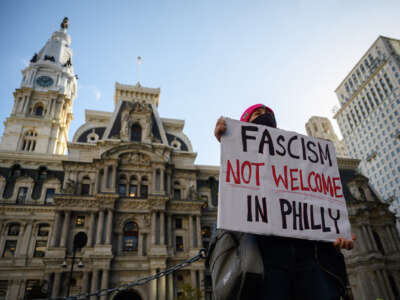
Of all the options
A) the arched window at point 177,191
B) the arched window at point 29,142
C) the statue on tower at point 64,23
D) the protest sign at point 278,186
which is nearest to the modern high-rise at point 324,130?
the arched window at point 177,191

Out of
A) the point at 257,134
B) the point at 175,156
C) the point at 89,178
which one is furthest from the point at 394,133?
the point at 257,134

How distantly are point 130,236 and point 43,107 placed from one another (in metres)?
47.7

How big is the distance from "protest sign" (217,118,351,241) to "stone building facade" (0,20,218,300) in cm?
2435

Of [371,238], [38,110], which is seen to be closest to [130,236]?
[371,238]

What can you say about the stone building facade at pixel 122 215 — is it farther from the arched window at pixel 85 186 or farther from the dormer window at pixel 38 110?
the dormer window at pixel 38 110

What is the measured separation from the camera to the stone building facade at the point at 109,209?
25797mm

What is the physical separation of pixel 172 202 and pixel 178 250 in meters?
4.83

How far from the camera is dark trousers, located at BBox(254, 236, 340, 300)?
3191 mm

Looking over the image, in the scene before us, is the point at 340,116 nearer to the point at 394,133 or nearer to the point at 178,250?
the point at 394,133

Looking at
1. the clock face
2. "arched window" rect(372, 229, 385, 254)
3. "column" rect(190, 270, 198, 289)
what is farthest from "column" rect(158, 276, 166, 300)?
the clock face

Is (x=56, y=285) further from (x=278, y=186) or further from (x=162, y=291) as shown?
(x=278, y=186)

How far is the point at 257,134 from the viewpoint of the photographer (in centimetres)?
413

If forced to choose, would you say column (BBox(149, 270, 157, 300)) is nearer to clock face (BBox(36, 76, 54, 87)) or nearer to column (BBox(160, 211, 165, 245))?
column (BBox(160, 211, 165, 245))

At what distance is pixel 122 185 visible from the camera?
3081cm
